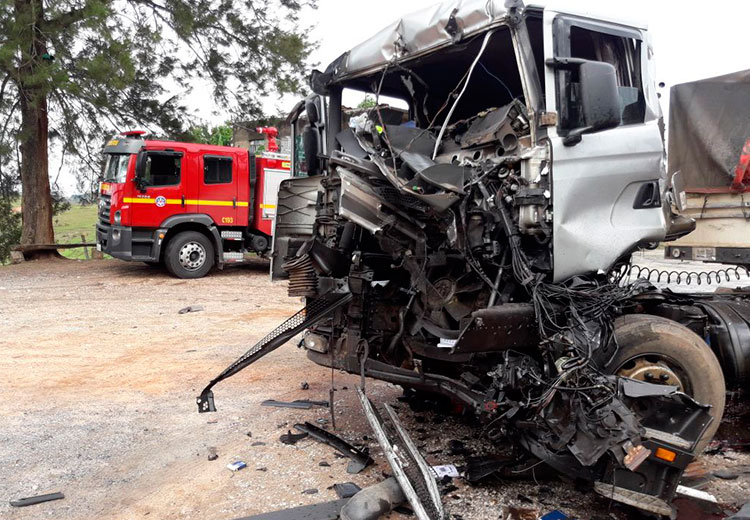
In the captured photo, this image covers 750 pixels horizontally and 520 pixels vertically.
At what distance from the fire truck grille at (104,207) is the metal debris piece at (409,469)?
1038cm

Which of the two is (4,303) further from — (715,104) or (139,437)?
(715,104)

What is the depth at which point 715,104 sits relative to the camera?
530cm

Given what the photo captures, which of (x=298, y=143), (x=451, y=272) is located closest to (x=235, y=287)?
(x=298, y=143)

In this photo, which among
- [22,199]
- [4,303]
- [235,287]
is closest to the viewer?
[4,303]

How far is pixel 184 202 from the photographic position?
12781 mm

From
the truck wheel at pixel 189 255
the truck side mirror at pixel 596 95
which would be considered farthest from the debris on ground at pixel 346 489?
the truck wheel at pixel 189 255

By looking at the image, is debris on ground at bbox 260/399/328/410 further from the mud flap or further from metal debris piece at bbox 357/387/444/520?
metal debris piece at bbox 357/387/444/520

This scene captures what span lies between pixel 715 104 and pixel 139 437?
5416 mm

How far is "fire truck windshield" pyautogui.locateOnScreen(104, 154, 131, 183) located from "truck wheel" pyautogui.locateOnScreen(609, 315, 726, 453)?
432 inches

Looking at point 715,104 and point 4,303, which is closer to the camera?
point 715,104

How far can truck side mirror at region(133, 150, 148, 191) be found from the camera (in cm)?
1198

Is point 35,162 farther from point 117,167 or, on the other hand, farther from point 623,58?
point 623,58

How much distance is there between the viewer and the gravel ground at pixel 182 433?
3580mm

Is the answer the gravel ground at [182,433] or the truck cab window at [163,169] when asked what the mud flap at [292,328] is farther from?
the truck cab window at [163,169]
